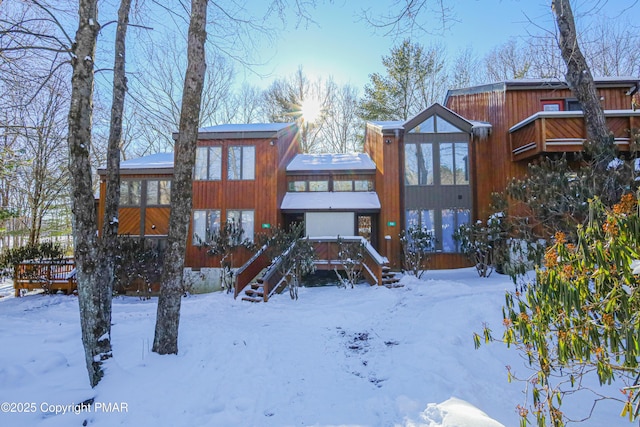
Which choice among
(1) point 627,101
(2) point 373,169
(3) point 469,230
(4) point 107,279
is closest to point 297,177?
(2) point 373,169

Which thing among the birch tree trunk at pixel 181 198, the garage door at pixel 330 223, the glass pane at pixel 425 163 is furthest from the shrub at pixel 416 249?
the birch tree trunk at pixel 181 198

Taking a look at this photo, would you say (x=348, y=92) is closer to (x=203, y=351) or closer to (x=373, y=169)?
(x=373, y=169)

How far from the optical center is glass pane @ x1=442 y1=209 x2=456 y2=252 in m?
12.0

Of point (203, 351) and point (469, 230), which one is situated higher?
point (469, 230)

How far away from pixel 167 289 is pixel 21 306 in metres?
8.58

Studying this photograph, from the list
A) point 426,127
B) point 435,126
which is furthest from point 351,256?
point 435,126

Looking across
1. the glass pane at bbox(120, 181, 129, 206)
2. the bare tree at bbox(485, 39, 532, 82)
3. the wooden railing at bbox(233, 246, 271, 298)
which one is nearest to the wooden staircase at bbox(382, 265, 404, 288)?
the wooden railing at bbox(233, 246, 271, 298)

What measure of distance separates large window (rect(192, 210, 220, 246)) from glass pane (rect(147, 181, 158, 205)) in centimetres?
188

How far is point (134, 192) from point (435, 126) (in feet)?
41.1

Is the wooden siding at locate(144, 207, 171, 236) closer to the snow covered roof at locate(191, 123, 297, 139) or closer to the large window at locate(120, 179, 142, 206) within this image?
the large window at locate(120, 179, 142, 206)

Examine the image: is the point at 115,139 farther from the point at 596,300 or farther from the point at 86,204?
the point at 596,300

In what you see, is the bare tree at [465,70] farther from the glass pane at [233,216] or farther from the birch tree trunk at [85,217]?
the birch tree trunk at [85,217]

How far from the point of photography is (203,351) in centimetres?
475

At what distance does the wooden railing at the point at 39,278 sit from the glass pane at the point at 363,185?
36.5ft
